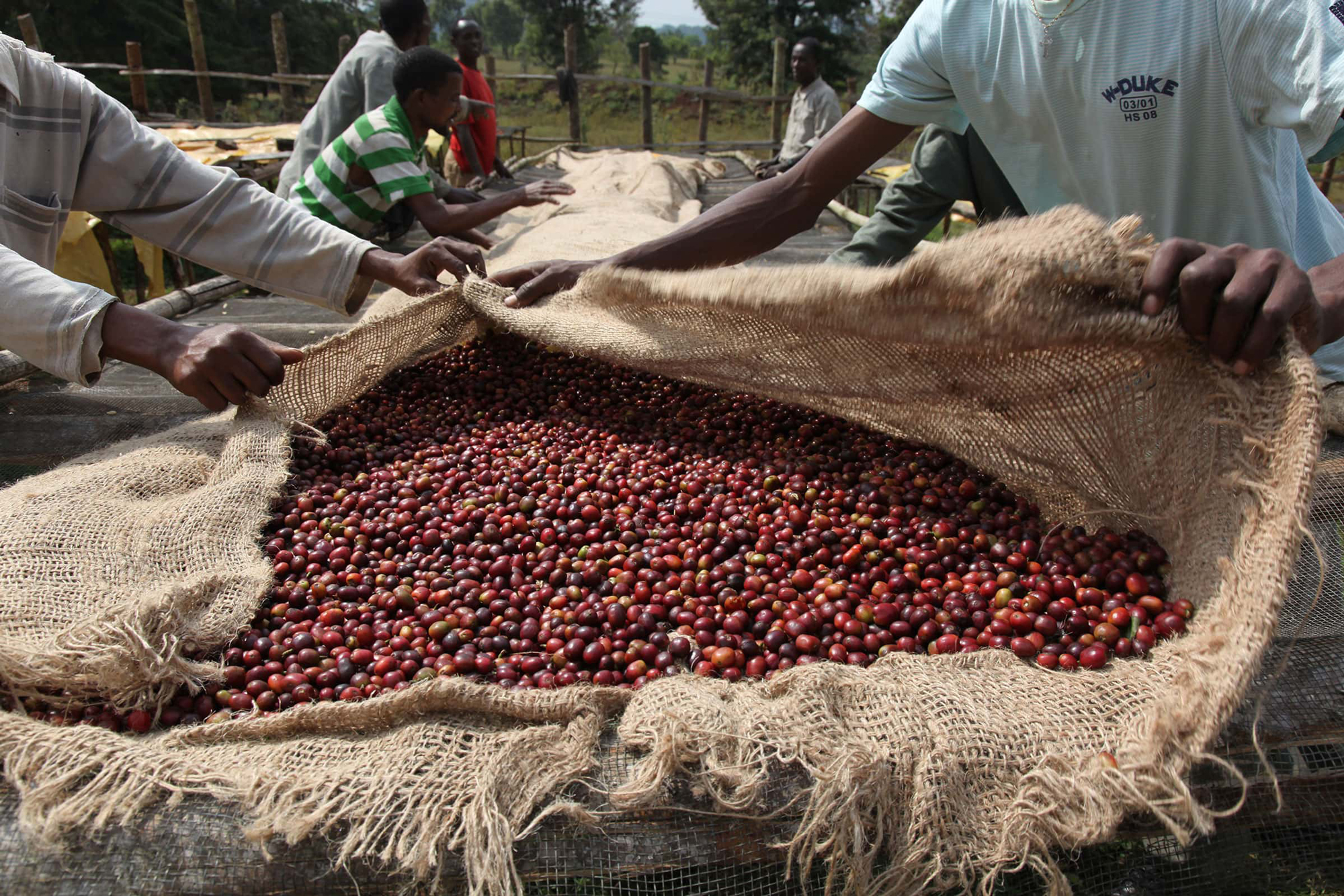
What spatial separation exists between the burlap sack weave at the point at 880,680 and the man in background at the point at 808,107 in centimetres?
812

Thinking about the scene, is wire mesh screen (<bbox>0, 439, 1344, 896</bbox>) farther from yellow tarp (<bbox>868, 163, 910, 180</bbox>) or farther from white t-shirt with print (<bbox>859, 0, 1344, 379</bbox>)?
yellow tarp (<bbox>868, 163, 910, 180</bbox>)

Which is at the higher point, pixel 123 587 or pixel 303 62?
pixel 303 62

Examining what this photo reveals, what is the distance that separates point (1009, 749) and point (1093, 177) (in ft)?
5.81

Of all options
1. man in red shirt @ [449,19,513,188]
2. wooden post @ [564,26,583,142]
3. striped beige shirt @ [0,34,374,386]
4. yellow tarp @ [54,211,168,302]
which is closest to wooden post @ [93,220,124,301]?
yellow tarp @ [54,211,168,302]

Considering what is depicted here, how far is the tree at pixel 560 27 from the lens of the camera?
37.5 metres

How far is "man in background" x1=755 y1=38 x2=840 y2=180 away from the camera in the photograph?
9453 millimetres

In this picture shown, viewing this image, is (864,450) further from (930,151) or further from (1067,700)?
(930,151)

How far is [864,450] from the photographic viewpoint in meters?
2.23

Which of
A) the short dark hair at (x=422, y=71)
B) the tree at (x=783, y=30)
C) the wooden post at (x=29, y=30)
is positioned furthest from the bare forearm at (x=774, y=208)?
the tree at (x=783, y=30)

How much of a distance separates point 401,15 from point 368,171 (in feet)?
6.77

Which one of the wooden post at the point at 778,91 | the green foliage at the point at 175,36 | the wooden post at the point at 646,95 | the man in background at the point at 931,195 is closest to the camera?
the man in background at the point at 931,195

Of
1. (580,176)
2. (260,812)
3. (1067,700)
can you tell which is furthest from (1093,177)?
(580,176)

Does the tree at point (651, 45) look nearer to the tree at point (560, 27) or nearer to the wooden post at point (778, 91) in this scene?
the tree at point (560, 27)

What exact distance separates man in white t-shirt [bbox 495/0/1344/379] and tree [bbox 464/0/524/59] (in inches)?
2997
